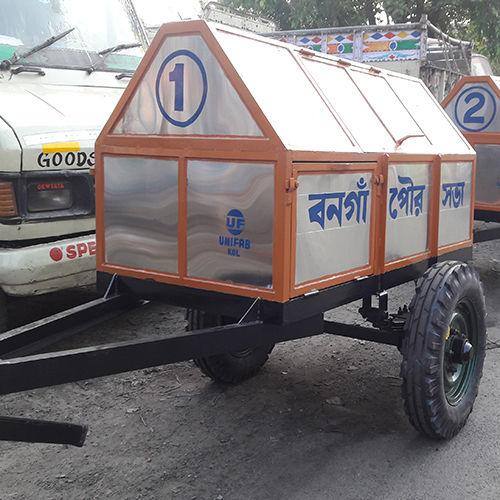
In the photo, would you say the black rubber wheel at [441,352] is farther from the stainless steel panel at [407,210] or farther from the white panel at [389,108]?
the white panel at [389,108]

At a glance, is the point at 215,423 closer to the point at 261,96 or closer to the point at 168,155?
the point at 168,155

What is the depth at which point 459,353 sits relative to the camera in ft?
11.4

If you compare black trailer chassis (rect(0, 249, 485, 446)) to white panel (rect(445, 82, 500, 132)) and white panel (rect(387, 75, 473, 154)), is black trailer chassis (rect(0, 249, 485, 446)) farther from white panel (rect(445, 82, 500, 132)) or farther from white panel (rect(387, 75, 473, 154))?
white panel (rect(445, 82, 500, 132))

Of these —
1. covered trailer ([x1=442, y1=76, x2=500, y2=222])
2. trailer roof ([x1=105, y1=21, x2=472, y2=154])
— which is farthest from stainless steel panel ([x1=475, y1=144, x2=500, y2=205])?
trailer roof ([x1=105, y1=21, x2=472, y2=154])

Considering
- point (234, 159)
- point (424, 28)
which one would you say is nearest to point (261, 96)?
point (234, 159)

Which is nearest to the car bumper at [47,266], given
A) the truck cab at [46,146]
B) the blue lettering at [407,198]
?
the truck cab at [46,146]

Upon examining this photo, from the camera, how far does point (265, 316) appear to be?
110 inches

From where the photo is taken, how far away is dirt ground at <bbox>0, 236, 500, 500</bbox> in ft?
9.98

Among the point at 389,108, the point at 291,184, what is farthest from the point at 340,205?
the point at 389,108

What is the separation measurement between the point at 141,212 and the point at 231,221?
51cm

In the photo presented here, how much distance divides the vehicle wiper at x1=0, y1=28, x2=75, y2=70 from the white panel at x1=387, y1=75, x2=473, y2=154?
8.59ft

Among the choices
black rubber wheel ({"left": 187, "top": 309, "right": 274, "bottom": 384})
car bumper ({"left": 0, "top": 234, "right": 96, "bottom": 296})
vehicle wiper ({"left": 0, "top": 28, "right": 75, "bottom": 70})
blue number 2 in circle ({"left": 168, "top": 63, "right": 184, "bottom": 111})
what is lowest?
black rubber wheel ({"left": 187, "top": 309, "right": 274, "bottom": 384})

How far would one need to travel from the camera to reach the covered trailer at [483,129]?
6328 mm

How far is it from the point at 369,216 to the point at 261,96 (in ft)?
2.94
